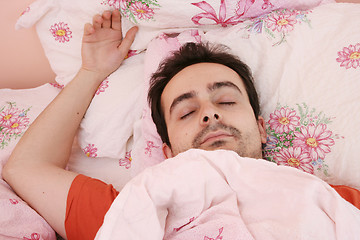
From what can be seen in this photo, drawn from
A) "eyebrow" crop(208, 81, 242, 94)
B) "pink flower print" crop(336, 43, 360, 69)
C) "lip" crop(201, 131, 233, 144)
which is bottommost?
"lip" crop(201, 131, 233, 144)

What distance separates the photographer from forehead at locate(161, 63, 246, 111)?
964 millimetres

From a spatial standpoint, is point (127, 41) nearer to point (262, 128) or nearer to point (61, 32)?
point (61, 32)

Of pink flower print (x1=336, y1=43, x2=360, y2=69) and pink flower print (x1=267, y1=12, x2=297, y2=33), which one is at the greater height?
pink flower print (x1=267, y1=12, x2=297, y2=33)

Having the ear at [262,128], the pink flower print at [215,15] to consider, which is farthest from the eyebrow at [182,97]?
the pink flower print at [215,15]

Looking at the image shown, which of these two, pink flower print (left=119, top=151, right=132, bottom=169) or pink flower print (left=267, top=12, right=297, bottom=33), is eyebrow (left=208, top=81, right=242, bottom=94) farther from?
pink flower print (left=119, top=151, right=132, bottom=169)

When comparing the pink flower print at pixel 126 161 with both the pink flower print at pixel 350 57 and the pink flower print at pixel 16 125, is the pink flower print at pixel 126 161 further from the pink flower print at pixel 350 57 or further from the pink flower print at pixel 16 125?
the pink flower print at pixel 350 57

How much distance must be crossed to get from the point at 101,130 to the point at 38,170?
0.85 feet

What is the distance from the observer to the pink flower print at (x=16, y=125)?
1175mm

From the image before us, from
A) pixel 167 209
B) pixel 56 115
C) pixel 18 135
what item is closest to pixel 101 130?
pixel 56 115

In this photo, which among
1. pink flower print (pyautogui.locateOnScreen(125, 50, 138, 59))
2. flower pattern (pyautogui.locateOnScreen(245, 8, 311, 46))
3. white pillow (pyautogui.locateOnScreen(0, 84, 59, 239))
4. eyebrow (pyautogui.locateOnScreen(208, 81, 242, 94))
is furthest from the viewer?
pink flower print (pyautogui.locateOnScreen(125, 50, 138, 59))

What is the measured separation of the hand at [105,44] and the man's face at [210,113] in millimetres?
282

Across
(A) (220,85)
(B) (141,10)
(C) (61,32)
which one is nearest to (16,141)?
(C) (61,32)

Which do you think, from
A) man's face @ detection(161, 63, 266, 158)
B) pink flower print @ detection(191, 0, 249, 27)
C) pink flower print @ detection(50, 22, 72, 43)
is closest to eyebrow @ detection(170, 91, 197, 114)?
man's face @ detection(161, 63, 266, 158)

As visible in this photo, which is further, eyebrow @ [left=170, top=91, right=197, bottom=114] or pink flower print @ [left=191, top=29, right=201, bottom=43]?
pink flower print @ [left=191, top=29, right=201, bottom=43]
